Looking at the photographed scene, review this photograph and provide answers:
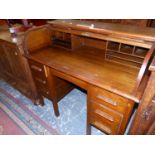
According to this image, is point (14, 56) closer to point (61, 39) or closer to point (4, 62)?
point (4, 62)

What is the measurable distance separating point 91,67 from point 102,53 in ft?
1.02

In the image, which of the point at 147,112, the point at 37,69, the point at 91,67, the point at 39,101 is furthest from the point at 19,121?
the point at 147,112

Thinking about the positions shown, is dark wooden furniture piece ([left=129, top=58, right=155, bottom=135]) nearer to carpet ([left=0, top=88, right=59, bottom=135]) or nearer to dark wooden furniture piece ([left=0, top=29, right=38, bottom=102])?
carpet ([left=0, top=88, right=59, bottom=135])

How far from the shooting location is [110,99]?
948 mm

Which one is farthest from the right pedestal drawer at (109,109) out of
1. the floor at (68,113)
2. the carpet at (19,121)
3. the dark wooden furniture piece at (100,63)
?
the carpet at (19,121)

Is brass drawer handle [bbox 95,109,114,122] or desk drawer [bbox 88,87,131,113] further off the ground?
desk drawer [bbox 88,87,131,113]

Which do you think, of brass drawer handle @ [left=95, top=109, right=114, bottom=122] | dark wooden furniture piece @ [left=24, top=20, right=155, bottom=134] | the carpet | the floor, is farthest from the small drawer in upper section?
the carpet

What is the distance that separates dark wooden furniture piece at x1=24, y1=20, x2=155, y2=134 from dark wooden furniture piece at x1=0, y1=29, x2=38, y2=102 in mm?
132

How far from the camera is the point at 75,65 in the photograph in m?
1.12

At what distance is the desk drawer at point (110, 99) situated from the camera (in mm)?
882

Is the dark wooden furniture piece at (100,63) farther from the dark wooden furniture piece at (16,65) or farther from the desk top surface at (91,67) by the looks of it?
the dark wooden furniture piece at (16,65)

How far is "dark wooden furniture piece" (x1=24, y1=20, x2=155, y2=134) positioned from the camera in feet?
2.86
